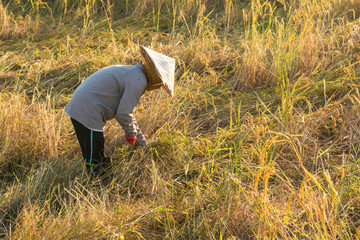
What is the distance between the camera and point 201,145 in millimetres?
2863

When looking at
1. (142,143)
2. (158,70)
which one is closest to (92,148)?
(142,143)

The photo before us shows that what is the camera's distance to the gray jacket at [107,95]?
2449 mm

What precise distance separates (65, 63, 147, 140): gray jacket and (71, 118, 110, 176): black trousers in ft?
0.22

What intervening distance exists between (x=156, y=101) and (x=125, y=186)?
812 millimetres

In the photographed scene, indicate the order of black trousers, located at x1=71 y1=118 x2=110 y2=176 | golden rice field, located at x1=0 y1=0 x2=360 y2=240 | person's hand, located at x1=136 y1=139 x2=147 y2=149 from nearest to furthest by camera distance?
golden rice field, located at x1=0 y1=0 x2=360 y2=240
black trousers, located at x1=71 y1=118 x2=110 y2=176
person's hand, located at x1=136 y1=139 x2=147 y2=149

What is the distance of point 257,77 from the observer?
360 cm

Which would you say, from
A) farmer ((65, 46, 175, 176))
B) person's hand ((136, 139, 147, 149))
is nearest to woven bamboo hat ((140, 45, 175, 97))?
farmer ((65, 46, 175, 176))

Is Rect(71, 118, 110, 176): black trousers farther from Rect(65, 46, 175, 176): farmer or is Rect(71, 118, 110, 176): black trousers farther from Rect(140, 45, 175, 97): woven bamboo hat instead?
Rect(140, 45, 175, 97): woven bamboo hat

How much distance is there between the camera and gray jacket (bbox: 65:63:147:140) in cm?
245

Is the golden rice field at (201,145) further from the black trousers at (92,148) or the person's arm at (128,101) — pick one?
the person's arm at (128,101)

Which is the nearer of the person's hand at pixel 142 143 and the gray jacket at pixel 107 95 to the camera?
the gray jacket at pixel 107 95

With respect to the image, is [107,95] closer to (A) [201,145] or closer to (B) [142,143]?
(B) [142,143]

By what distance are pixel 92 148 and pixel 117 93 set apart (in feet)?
1.24

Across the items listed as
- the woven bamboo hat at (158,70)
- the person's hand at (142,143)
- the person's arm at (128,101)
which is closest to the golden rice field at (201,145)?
the person's hand at (142,143)
